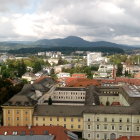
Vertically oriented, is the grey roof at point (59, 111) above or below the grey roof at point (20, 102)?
below

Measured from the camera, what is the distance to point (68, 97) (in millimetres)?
72125

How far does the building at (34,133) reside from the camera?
3300cm

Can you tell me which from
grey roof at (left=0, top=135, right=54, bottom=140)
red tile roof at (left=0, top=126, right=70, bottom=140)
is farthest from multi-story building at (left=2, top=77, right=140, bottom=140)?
grey roof at (left=0, top=135, right=54, bottom=140)

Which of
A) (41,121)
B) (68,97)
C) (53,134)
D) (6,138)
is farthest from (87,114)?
(68,97)

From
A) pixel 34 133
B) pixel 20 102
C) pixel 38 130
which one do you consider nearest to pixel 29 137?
pixel 34 133

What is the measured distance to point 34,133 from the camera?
35312mm

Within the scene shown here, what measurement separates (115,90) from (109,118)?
29.1 m

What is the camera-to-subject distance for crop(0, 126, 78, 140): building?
33000 mm

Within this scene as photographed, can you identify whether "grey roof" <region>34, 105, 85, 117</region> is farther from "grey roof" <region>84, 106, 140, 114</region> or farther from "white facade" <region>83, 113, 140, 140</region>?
"white facade" <region>83, 113, 140, 140</region>

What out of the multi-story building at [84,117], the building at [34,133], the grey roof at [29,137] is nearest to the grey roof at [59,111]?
the multi-story building at [84,117]

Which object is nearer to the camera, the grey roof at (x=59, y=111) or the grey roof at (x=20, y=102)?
the grey roof at (x=59, y=111)

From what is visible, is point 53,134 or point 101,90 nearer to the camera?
point 53,134

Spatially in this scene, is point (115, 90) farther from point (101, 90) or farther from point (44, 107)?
point (44, 107)

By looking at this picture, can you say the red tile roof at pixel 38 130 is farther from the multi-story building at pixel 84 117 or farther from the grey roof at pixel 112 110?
the grey roof at pixel 112 110
